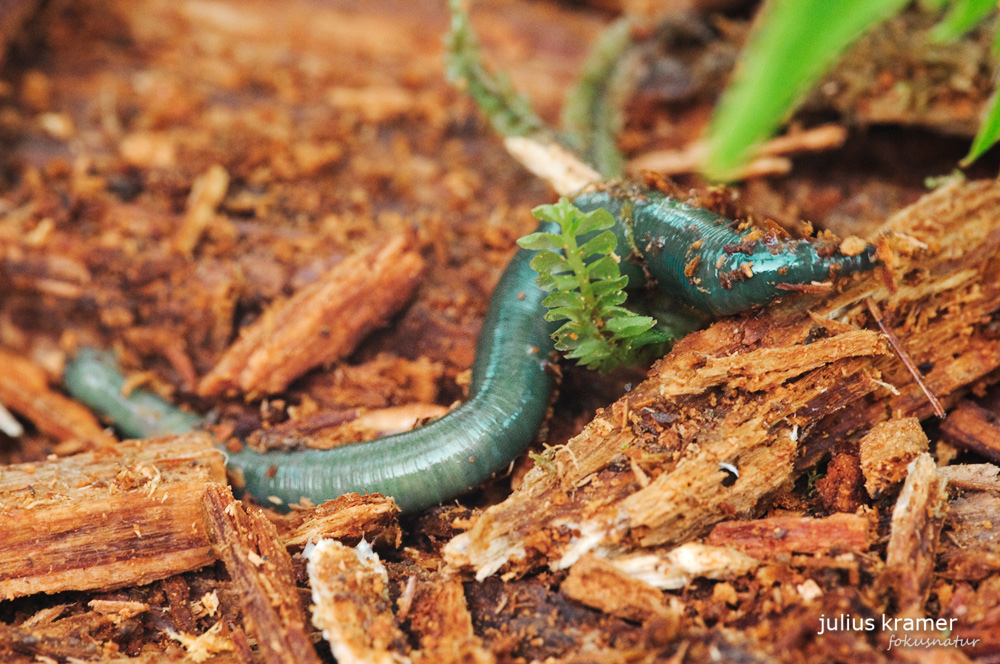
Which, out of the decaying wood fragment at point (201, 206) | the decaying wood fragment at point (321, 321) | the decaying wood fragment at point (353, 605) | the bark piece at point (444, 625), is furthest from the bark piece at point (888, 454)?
the decaying wood fragment at point (201, 206)

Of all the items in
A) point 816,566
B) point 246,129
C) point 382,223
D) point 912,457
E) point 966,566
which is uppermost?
point 246,129

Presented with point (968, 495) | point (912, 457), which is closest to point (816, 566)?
point (912, 457)

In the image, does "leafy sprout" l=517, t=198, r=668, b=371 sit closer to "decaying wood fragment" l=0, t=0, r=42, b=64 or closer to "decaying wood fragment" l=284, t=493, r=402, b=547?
"decaying wood fragment" l=284, t=493, r=402, b=547

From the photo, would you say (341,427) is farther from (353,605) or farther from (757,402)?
(757,402)

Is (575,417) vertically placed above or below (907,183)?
below

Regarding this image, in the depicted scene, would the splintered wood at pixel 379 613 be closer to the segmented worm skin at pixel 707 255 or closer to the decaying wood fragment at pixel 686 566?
the decaying wood fragment at pixel 686 566

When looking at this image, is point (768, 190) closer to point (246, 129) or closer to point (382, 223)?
point (382, 223)
